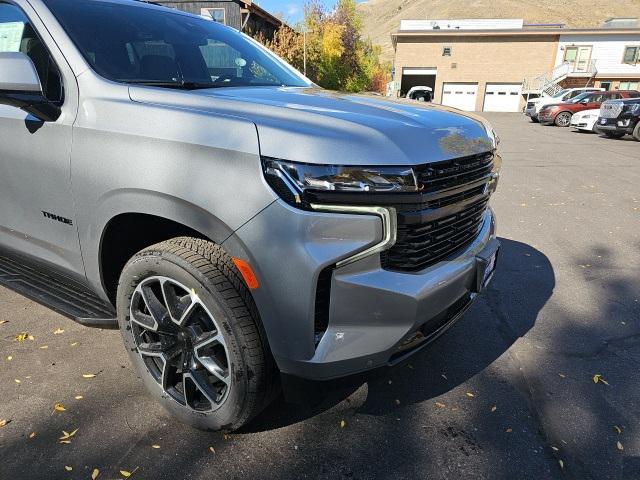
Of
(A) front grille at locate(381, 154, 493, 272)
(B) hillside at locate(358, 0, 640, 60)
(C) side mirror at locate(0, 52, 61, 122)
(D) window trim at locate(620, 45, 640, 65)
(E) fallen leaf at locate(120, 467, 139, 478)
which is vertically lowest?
(E) fallen leaf at locate(120, 467, 139, 478)

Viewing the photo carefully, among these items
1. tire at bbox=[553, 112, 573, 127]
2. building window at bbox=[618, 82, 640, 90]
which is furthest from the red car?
building window at bbox=[618, 82, 640, 90]

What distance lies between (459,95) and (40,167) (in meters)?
45.4

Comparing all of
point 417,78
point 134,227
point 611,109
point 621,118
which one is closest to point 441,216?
point 134,227

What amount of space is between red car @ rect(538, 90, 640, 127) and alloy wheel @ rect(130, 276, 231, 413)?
23.8 metres

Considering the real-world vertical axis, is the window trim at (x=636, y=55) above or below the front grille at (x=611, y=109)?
above

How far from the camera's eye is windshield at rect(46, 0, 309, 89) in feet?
7.93

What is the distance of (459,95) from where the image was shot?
143 ft

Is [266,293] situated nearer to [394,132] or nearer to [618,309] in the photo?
[394,132]

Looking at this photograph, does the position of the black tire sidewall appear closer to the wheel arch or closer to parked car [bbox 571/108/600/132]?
the wheel arch

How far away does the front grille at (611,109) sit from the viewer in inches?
610

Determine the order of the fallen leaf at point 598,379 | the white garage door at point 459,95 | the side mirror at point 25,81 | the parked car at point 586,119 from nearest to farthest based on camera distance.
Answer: the side mirror at point 25,81
the fallen leaf at point 598,379
the parked car at point 586,119
the white garage door at point 459,95

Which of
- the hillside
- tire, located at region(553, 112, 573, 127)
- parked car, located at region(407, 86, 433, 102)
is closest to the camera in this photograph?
parked car, located at region(407, 86, 433, 102)

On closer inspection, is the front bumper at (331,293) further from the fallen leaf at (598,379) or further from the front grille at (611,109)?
the front grille at (611,109)

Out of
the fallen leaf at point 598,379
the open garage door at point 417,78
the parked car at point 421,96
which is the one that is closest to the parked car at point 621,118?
the parked car at point 421,96
